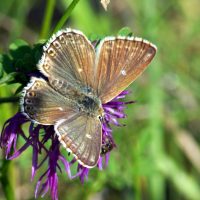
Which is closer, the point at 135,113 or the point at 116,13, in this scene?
the point at 135,113

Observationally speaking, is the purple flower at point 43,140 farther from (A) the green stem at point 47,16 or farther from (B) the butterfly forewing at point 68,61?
(A) the green stem at point 47,16

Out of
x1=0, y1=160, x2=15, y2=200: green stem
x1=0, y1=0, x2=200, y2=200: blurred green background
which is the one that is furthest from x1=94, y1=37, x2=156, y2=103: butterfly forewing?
x1=0, y1=0, x2=200, y2=200: blurred green background

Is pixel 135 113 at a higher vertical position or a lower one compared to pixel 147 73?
lower

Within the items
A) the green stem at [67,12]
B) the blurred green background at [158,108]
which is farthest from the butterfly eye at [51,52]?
the blurred green background at [158,108]

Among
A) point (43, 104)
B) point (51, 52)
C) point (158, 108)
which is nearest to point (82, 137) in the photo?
point (43, 104)

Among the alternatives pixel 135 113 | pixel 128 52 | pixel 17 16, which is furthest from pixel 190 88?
pixel 128 52

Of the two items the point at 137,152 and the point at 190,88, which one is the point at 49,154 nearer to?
the point at 137,152

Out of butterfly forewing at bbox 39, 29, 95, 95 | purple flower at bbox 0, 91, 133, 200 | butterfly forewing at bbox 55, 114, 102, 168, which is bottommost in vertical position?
purple flower at bbox 0, 91, 133, 200

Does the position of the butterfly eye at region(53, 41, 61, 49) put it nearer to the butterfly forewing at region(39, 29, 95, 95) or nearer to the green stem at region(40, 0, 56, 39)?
the butterfly forewing at region(39, 29, 95, 95)
